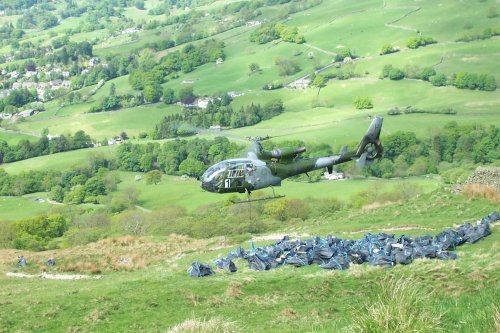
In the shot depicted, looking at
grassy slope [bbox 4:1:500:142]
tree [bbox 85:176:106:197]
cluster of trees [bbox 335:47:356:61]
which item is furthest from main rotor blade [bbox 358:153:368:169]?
cluster of trees [bbox 335:47:356:61]

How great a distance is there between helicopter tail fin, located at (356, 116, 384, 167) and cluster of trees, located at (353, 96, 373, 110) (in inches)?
4067

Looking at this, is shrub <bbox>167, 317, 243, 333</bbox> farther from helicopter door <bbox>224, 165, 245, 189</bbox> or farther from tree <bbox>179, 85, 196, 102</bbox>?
tree <bbox>179, 85, 196, 102</bbox>

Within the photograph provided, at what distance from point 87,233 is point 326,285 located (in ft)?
157

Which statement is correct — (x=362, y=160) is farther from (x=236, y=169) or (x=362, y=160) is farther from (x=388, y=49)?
(x=388, y=49)

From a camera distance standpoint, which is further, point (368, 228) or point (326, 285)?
point (368, 228)

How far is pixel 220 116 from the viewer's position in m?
150

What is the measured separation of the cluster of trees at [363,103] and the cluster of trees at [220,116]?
51.3 ft

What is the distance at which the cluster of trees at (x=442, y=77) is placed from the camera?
139375mm

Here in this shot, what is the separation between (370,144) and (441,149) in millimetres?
78632

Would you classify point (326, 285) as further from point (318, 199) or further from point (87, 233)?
point (318, 199)

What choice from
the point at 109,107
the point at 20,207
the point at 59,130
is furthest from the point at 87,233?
the point at 109,107

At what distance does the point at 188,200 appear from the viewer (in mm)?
98812

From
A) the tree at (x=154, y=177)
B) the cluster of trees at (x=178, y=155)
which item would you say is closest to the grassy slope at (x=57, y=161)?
the cluster of trees at (x=178, y=155)

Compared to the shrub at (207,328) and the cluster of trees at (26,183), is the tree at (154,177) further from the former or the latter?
the shrub at (207,328)
